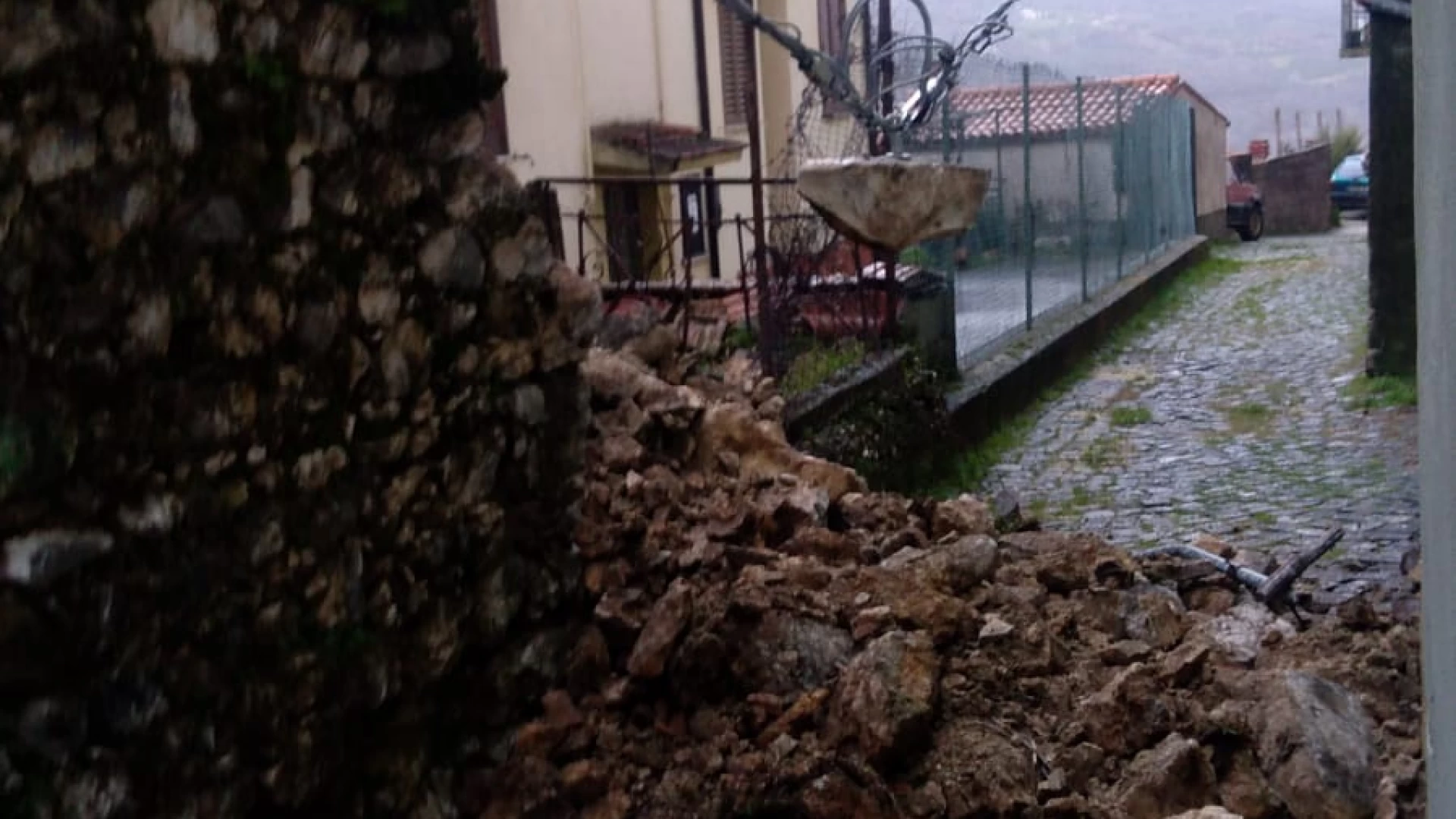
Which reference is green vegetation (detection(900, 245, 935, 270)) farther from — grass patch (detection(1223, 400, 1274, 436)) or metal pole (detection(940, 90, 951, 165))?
grass patch (detection(1223, 400, 1274, 436))

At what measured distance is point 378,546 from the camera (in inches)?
123

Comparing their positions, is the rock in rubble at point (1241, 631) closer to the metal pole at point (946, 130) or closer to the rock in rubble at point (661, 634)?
the rock in rubble at point (661, 634)

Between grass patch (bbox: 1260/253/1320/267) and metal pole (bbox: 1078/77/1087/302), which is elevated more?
metal pole (bbox: 1078/77/1087/302)

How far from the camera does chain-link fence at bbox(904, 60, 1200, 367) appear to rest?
1120cm

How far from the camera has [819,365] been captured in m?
8.20

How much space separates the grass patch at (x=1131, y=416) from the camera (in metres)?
10.2

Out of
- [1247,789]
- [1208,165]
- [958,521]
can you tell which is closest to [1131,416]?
[958,521]

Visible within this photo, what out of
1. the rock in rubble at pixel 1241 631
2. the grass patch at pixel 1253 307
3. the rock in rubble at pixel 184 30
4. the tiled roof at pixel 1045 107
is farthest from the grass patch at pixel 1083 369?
the rock in rubble at pixel 184 30

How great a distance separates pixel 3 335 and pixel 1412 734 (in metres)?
3.38

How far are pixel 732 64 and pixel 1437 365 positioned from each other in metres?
14.8

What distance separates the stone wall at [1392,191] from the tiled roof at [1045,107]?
2.85 meters

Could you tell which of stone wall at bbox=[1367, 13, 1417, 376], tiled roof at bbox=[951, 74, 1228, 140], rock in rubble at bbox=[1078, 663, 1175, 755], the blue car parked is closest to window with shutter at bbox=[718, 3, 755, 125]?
tiled roof at bbox=[951, 74, 1228, 140]

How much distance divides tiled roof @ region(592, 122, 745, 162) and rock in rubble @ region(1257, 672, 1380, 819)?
349 inches

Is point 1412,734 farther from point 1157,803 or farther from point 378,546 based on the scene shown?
point 378,546
